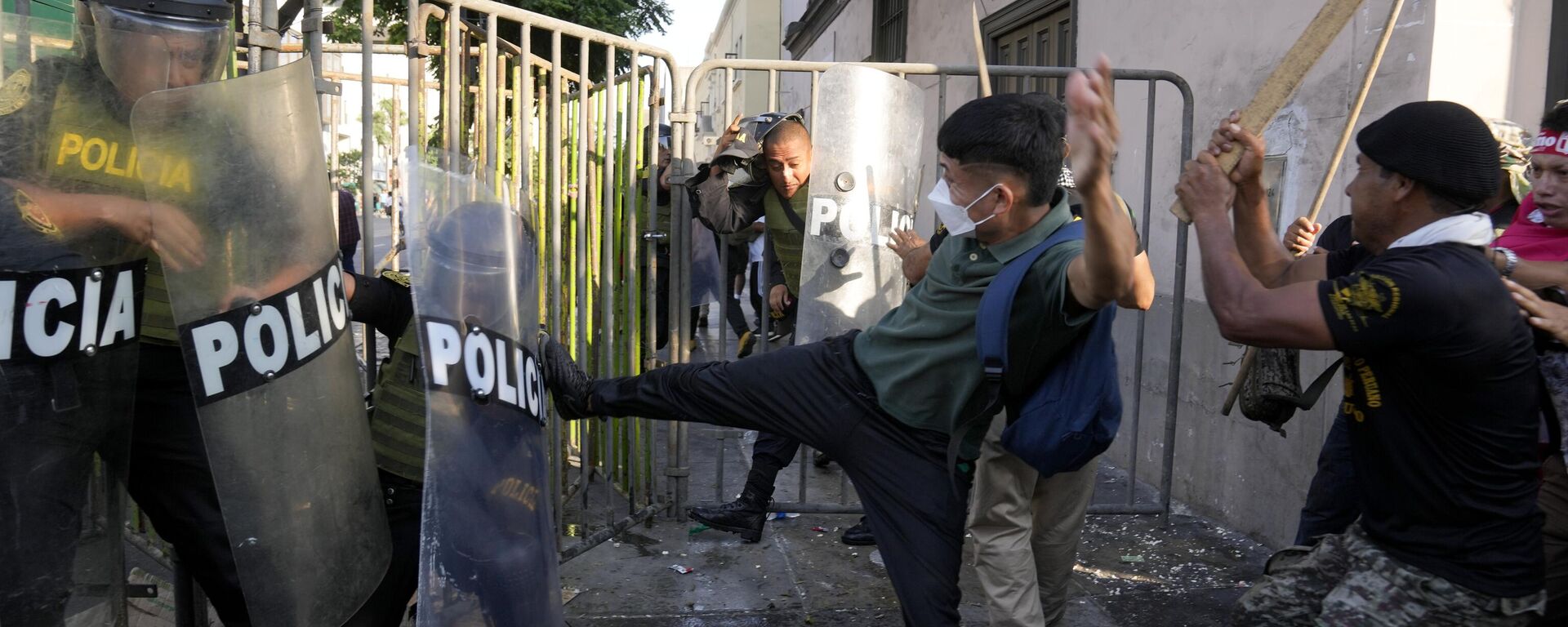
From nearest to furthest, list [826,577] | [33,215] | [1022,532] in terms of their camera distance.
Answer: [33,215] < [1022,532] < [826,577]

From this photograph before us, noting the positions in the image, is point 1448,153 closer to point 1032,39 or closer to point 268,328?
point 268,328

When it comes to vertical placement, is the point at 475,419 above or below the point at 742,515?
above

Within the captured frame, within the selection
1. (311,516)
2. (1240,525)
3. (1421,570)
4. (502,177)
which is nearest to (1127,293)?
(1421,570)

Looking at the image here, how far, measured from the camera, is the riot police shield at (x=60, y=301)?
2.03m

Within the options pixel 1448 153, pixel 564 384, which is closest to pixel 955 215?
pixel 1448 153

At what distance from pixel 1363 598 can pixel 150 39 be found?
8.31 ft

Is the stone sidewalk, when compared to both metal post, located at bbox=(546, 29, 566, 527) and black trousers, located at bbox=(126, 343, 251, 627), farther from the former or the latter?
black trousers, located at bbox=(126, 343, 251, 627)

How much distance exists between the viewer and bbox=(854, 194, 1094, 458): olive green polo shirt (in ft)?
7.89

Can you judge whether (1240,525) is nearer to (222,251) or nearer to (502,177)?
(502,177)

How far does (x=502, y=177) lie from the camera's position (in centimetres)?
245

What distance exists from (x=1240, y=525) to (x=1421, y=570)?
2691mm

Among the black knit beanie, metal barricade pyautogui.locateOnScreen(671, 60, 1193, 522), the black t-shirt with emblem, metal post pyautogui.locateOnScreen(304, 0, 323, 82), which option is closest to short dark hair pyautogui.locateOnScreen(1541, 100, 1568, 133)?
the black knit beanie

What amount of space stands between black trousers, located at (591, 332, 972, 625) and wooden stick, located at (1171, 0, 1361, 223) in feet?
3.27

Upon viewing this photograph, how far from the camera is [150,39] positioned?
2.09 metres
